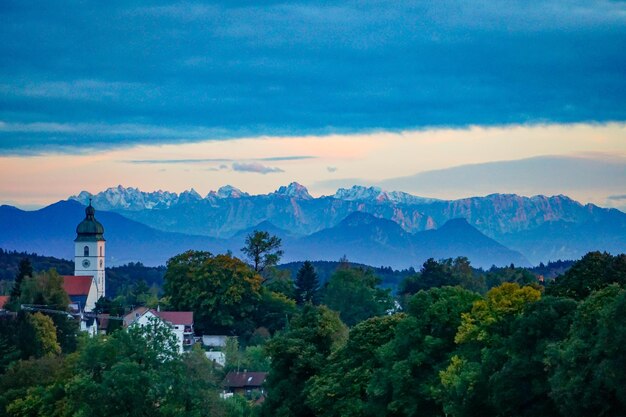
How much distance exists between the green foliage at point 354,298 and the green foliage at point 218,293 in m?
8.77

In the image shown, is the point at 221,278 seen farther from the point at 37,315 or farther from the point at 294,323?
the point at 294,323

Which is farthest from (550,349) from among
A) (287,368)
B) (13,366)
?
(13,366)

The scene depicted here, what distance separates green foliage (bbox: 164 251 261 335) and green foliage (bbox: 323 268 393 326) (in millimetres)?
8773

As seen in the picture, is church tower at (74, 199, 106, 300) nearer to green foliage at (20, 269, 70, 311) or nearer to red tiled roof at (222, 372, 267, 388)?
green foliage at (20, 269, 70, 311)

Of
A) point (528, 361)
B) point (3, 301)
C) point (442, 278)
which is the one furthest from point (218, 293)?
point (528, 361)

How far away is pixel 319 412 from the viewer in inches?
2317

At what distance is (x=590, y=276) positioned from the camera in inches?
2121

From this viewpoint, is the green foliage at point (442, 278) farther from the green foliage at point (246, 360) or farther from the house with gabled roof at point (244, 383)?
the house with gabled roof at point (244, 383)

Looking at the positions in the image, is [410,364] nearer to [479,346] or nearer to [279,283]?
[479,346]

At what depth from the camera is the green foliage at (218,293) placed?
382 ft

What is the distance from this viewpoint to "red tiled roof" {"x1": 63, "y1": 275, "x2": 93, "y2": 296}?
149 m

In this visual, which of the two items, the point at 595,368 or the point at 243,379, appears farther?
the point at 243,379

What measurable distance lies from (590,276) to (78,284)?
105042mm

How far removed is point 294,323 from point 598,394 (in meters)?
29.6
